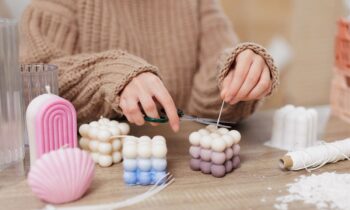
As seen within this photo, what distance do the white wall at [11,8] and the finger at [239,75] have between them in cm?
51

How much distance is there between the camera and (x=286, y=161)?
634 millimetres

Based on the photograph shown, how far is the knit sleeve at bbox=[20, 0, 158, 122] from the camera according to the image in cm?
68

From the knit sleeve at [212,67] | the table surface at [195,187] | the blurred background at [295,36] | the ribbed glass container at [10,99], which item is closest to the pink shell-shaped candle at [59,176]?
the table surface at [195,187]

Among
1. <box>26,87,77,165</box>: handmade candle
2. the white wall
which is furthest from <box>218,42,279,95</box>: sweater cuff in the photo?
the white wall

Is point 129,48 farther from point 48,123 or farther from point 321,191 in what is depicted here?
point 321,191

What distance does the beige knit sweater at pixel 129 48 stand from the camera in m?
0.70

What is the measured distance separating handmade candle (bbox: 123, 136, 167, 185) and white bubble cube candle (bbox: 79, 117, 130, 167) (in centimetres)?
5

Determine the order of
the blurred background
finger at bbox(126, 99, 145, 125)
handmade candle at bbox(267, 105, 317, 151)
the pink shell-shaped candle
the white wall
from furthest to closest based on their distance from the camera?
the blurred background < the white wall < handmade candle at bbox(267, 105, 317, 151) < finger at bbox(126, 99, 145, 125) < the pink shell-shaped candle

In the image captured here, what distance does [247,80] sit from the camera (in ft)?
2.16

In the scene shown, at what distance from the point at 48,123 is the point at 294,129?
37 cm

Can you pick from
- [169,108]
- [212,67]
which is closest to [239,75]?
[169,108]

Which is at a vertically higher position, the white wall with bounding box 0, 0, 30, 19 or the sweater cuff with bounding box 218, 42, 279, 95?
the white wall with bounding box 0, 0, 30, 19

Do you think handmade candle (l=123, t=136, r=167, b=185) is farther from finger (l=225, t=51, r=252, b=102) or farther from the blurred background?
the blurred background

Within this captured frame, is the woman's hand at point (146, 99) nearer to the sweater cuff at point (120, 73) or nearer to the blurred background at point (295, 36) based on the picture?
the sweater cuff at point (120, 73)
